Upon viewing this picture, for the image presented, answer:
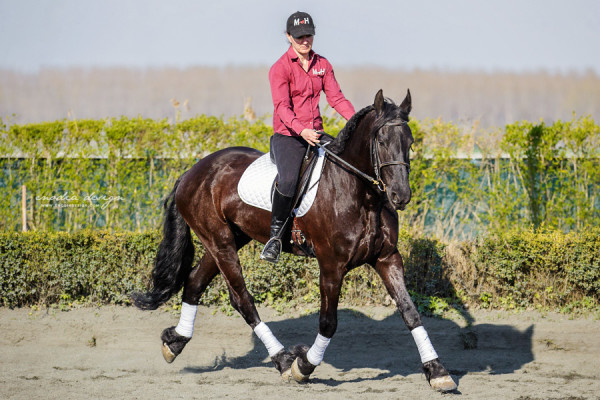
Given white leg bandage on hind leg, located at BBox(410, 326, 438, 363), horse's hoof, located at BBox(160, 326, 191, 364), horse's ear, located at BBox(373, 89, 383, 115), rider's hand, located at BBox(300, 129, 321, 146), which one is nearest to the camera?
horse's ear, located at BBox(373, 89, 383, 115)

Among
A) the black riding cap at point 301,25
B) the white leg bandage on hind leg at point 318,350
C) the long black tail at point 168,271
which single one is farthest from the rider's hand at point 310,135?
the long black tail at point 168,271

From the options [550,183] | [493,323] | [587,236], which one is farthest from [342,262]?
[550,183]

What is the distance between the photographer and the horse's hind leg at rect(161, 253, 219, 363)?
6504 millimetres

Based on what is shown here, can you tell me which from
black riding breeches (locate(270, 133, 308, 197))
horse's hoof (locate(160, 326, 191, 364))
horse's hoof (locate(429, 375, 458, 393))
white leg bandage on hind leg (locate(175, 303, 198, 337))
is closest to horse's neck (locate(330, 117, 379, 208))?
black riding breeches (locate(270, 133, 308, 197))

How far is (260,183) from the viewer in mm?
5992

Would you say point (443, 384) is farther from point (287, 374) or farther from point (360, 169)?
point (360, 169)

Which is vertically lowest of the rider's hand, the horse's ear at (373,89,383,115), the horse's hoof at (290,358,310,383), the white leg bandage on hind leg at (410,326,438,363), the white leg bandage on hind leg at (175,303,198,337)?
the horse's hoof at (290,358,310,383)

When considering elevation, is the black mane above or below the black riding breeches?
above

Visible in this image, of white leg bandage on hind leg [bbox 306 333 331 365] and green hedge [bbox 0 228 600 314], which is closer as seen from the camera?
white leg bandage on hind leg [bbox 306 333 331 365]

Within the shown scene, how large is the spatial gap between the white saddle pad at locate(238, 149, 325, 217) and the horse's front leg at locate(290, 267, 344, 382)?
61 cm

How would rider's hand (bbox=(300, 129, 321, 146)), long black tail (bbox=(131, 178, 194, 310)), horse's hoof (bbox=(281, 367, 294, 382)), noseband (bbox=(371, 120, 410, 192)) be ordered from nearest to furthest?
noseband (bbox=(371, 120, 410, 192)) < rider's hand (bbox=(300, 129, 321, 146)) < horse's hoof (bbox=(281, 367, 294, 382)) < long black tail (bbox=(131, 178, 194, 310))

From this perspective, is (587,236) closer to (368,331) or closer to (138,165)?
(368,331)

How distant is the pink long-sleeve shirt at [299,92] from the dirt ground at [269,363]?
2.30 metres

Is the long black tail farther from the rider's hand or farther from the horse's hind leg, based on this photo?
the rider's hand
